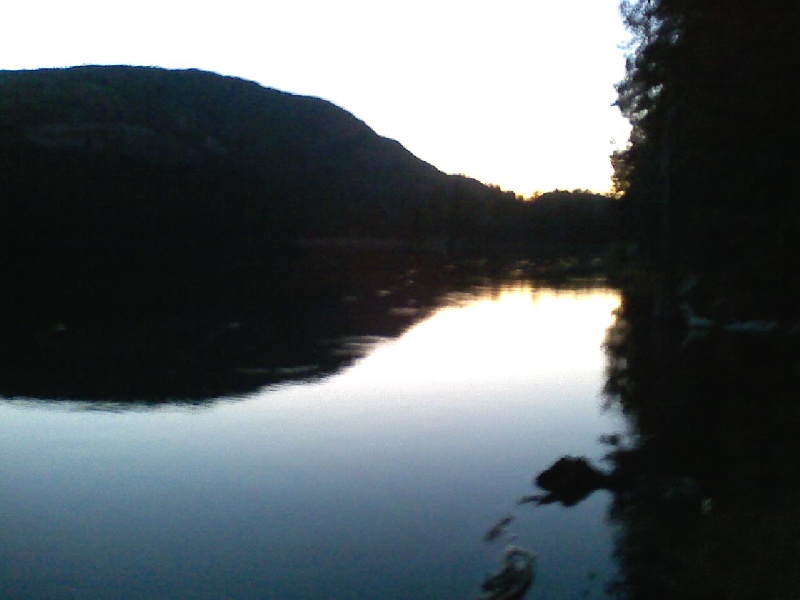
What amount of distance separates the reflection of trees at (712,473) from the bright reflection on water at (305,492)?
23.5 inches

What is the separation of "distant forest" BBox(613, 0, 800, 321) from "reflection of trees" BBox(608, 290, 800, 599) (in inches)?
89.1

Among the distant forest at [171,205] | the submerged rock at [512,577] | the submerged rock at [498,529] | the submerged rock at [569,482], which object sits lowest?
the submerged rock at [498,529]

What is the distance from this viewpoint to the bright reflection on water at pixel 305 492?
9.88 metres

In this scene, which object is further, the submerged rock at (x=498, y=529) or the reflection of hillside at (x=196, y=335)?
the reflection of hillside at (x=196, y=335)


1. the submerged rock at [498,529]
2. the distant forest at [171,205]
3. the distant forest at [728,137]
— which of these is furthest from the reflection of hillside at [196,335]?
the distant forest at [728,137]

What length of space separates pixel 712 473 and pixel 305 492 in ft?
18.7

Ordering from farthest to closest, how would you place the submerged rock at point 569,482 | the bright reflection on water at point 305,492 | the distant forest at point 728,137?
the distant forest at point 728,137, the submerged rock at point 569,482, the bright reflection on water at point 305,492

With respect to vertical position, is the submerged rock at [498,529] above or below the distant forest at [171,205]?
below

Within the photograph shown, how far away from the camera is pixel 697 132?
1961 centimetres

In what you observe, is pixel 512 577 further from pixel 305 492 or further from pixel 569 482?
pixel 305 492

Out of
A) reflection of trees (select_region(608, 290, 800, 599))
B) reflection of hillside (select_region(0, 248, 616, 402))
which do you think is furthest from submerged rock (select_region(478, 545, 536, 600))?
reflection of hillside (select_region(0, 248, 616, 402))

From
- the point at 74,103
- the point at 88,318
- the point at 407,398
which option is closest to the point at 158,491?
the point at 407,398

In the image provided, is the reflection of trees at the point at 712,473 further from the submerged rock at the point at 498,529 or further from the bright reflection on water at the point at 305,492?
the submerged rock at the point at 498,529

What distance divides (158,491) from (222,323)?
2011cm
